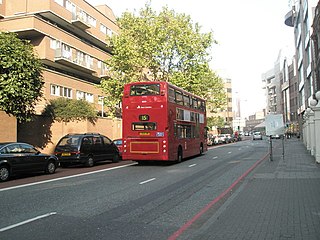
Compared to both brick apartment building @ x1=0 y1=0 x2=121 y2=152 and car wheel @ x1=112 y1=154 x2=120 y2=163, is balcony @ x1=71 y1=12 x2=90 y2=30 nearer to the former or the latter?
brick apartment building @ x1=0 y1=0 x2=121 y2=152

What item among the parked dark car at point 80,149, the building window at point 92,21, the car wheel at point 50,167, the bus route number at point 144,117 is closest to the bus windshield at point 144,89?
the bus route number at point 144,117

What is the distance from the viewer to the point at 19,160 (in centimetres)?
1314

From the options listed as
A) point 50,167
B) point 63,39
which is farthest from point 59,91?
point 50,167

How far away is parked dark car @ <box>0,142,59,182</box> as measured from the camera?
493 inches

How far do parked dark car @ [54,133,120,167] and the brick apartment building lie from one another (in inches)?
406

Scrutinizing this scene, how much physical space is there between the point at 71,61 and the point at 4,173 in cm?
2807

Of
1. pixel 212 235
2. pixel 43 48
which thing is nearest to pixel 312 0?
pixel 43 48

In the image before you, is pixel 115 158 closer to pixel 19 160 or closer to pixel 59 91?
pixel 19 160

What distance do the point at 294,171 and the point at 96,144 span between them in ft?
34.6

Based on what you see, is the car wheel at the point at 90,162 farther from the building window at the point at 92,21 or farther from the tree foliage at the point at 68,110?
the building window at the point at 92,21

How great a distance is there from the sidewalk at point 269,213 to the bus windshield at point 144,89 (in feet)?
25.8

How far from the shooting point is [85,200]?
8562 millimetres

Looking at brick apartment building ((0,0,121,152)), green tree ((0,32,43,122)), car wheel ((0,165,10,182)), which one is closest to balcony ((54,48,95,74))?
brick apartment building ((0,0,121,152))

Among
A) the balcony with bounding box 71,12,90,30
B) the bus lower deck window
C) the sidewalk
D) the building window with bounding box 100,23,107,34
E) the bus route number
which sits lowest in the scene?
the sidewalk
